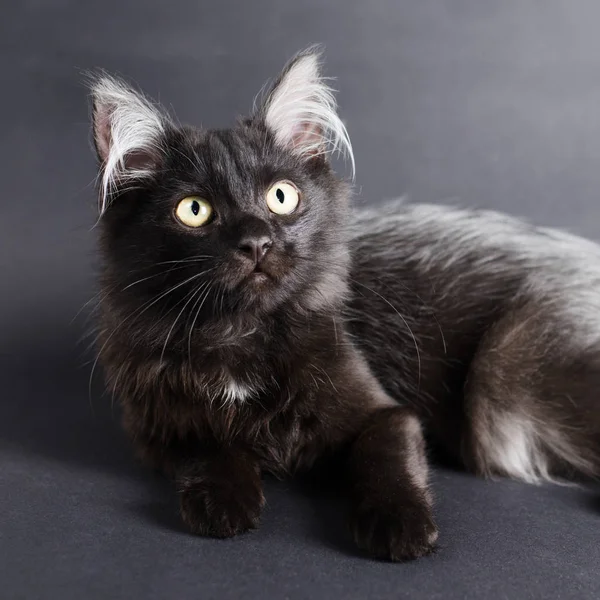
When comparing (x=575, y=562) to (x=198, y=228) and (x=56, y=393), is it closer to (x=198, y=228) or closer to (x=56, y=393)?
(x=198, y=228)

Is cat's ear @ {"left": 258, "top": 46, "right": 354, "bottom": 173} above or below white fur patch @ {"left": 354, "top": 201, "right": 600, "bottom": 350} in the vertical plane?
above

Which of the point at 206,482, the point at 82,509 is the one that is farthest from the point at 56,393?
the point at 206,482

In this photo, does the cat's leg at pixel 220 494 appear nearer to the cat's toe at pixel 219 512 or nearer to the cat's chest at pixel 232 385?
the cat's toe at pixel 219 512

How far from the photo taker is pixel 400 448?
232cm

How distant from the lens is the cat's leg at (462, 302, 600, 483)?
2578mm

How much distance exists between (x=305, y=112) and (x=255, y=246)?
0.72 metres

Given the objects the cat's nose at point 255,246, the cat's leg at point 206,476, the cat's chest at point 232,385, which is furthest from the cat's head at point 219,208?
the cat's leg at point 206,476

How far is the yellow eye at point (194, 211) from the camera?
2.28 m

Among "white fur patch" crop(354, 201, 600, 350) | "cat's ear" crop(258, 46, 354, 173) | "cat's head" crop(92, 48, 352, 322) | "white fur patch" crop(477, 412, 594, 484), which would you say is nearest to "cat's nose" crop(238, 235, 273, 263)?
"cat's head" crop(92, 48, 352, 322)

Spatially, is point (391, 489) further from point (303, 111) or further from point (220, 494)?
point (303, 111)

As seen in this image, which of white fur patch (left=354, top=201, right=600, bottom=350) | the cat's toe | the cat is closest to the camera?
the cat's toe

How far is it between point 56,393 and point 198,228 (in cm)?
144

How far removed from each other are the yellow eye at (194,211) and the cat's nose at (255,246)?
179 mm

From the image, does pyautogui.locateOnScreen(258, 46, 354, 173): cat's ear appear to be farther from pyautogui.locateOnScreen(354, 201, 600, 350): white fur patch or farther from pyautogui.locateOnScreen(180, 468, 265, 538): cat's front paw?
pyautogui.locateOnScreen(180, 468, 265, 538): cat's front paw
